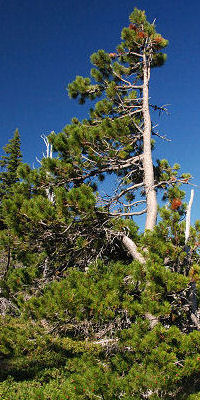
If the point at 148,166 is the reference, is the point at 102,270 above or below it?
below

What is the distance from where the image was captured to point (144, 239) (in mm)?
3717

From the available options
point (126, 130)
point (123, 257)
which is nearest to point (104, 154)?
point (126, 130)

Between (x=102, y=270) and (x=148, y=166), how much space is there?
133 inches

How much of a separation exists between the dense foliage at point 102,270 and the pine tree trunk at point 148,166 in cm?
8

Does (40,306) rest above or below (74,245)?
below

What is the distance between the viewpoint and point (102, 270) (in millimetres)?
4590

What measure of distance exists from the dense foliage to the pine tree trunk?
8 centimetres

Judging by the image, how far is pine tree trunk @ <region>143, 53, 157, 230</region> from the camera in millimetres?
6121

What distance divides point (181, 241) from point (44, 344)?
400 cm

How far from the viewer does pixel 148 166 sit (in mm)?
6770

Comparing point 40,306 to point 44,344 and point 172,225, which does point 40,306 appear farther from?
point 172,225

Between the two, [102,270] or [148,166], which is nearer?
[102,270]

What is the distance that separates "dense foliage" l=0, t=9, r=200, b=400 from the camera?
333 cm

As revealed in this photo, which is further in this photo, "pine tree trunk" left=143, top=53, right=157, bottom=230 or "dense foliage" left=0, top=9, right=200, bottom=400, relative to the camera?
"pine tree trunk" left=143, top=53, right=157, bottom=230
